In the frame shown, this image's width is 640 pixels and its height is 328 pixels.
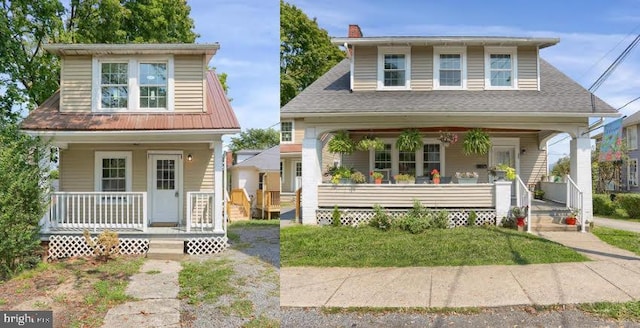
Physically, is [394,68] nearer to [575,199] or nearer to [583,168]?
[583,168]

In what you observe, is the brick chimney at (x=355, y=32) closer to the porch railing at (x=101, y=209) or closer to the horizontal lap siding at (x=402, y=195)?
the horizontal lap siding at (x=402, y=195)

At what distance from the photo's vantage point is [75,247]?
4426 mm

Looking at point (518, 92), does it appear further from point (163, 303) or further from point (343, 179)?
point (163, 303)

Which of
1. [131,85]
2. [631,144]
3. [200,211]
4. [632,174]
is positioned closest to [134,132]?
[131,85]

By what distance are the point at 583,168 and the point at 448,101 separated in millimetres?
1702

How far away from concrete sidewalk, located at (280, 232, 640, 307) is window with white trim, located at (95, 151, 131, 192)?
7.82ft

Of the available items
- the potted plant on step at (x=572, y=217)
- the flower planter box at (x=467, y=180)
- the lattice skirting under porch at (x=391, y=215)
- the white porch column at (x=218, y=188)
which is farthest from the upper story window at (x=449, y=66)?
the white porch column at (x=218, y=188)

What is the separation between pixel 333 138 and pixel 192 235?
206 cm

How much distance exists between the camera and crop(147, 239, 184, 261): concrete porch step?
15.2ft

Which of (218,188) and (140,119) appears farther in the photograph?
(218,188)

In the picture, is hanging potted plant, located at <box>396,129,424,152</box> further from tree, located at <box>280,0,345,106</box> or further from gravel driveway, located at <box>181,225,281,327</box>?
gravel driveway, located at <box>181,225,281,327</box>

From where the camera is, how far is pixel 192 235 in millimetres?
4953

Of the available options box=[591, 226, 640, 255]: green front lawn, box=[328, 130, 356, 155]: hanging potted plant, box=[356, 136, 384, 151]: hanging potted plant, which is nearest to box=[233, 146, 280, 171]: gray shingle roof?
box=[328, 130, 356, 155]: hanging potted plant

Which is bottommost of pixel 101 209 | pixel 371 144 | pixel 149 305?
pixel 149 305
